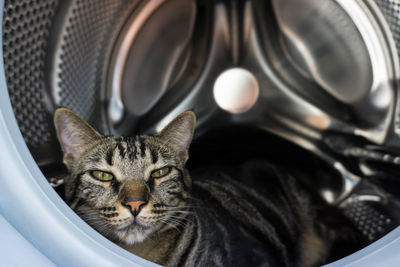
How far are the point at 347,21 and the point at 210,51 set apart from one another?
1.47 ft

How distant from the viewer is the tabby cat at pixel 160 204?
745mm

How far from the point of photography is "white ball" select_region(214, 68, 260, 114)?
127cm

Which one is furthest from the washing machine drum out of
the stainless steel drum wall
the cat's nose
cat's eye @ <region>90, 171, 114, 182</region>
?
the cat's nose

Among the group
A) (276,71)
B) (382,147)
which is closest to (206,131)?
(276,71)

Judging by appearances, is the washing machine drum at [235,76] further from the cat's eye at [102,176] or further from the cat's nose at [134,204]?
the cat's nose at [134,204]

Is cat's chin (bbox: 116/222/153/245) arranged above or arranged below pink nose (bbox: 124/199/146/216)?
below

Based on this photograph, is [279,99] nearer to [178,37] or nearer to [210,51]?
[210,51]

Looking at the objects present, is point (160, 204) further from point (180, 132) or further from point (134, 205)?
point (180, 132)

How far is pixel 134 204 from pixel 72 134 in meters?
0.21

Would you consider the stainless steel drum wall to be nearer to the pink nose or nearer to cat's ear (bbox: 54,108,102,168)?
cat's ear (bbox: 54,108,102,168)

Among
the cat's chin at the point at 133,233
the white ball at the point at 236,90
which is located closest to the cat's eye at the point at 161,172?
the cat's chin at the point at 133,233

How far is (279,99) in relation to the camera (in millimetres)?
1303

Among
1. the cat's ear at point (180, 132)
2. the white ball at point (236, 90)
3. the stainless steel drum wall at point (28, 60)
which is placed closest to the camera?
the stainless steel drum wall at point (28, 60)

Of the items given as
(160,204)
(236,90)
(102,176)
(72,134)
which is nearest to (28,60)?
(72,134)
